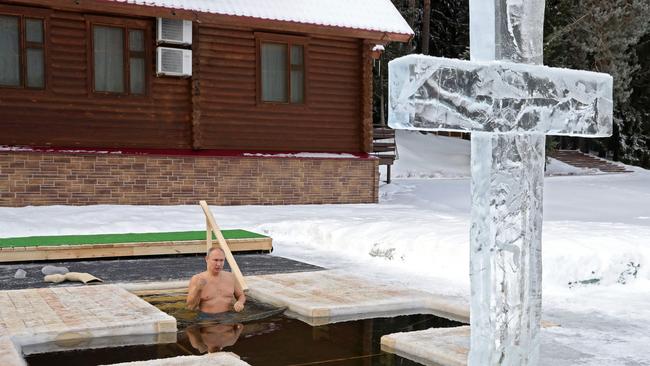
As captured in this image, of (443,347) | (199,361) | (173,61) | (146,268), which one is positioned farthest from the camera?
(173,61)

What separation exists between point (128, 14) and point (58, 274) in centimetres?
841

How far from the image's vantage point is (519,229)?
2205mm

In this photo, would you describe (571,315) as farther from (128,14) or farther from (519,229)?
(128,14)

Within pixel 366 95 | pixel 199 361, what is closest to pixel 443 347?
pixel 199 361

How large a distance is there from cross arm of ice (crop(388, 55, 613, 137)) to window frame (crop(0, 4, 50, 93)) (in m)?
14.0

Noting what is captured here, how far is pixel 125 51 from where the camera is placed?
15.5 meters

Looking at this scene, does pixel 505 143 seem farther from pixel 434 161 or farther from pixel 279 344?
pixel 434 161

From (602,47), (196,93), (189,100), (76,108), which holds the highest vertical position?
(602,47)

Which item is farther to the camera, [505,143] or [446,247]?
[446,247]

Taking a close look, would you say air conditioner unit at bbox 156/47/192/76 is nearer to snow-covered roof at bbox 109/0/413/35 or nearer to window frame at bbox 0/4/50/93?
snow-covered roof at bbox 109/0/413/35

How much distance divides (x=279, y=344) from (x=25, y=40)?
11.3 metres

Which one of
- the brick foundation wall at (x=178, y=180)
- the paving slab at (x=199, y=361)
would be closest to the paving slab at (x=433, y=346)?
the paving slab at (x=199, y=361)

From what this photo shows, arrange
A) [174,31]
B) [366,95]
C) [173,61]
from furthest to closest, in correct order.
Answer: [366,95], [173,61], [174,31]

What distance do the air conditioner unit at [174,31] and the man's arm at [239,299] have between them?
954 centimetres
